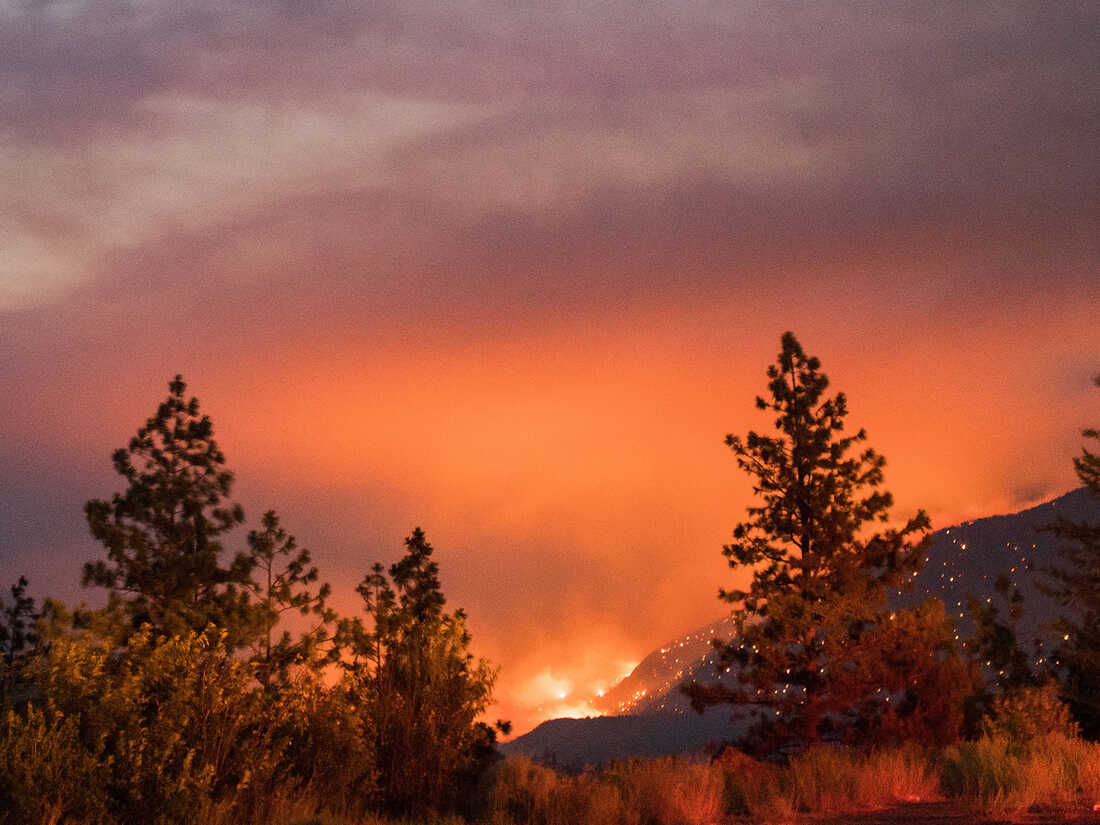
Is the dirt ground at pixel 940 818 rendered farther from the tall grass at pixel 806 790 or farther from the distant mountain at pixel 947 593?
the distant mountain at pixel 947 593

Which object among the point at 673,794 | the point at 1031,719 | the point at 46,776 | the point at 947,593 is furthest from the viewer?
the point at 947,593

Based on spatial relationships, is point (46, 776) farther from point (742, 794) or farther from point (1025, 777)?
point (1025, 777)

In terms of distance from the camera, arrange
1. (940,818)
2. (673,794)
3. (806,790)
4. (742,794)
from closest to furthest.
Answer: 1. (940,818)
2. (673,794)
3. (806,790)
4. (742,794)

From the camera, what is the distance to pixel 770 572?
33.2m

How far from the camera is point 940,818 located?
15.5 metres

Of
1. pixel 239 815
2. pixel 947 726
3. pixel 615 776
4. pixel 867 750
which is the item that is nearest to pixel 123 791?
pixel 239 815

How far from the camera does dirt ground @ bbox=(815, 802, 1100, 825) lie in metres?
14.4

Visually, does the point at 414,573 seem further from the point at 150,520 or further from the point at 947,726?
the point at 947,726

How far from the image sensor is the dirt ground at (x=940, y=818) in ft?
47.2

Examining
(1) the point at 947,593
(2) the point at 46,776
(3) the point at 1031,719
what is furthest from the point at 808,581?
(1) the point at 947,593

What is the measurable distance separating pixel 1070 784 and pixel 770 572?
54.3 ft

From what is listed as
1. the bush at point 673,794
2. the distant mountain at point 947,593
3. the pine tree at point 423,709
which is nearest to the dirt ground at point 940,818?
the bush at point 673,794

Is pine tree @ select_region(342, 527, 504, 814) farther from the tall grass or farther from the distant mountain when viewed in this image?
the distant mountain

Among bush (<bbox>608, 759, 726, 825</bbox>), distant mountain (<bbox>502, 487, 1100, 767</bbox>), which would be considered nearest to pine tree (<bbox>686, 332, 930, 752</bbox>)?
bush (<bbox>608, 759, 726, 825</bbox>)
